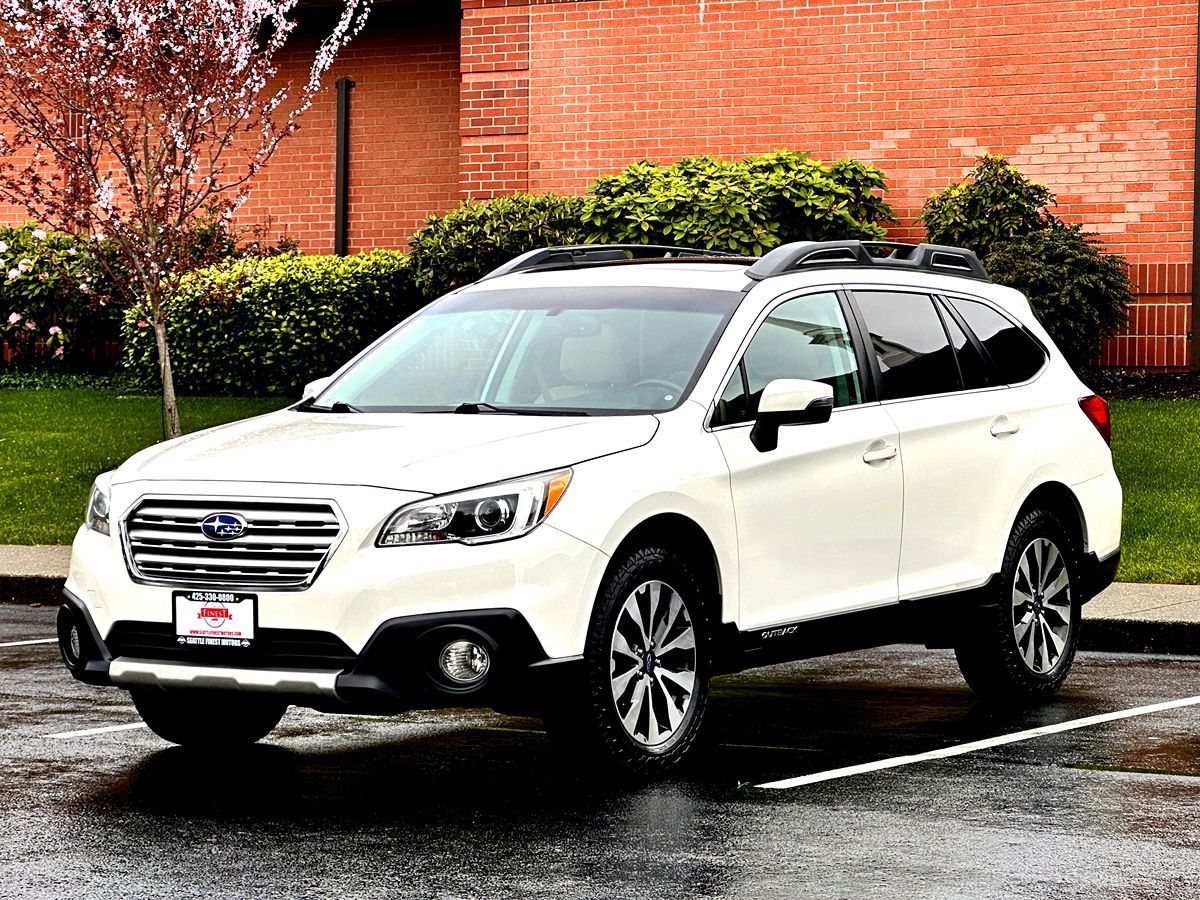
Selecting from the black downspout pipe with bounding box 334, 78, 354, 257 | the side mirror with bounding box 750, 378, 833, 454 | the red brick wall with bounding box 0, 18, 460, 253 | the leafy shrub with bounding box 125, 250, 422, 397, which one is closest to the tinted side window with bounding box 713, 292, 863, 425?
the side mirror with bounding box 750, 378, 833, 454

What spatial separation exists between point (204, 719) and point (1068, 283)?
40.4 ft

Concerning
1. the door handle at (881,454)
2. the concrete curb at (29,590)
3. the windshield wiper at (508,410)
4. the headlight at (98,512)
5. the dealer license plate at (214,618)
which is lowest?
the concrete curb at (29,590)

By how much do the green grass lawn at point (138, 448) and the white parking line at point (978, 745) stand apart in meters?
3.85

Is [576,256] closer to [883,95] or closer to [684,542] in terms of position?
[684,542]

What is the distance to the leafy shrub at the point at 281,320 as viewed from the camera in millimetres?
21625

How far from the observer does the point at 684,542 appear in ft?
25.1

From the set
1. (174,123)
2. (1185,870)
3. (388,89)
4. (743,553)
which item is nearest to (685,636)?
(743,553)

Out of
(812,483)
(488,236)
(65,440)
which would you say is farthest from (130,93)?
(812,483)

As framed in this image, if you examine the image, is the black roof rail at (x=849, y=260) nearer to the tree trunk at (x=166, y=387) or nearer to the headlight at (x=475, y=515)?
the headlight at (x=475, y=515)

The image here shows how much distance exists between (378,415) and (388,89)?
1901 centimetres

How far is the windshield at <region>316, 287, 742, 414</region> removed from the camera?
26.2 feet

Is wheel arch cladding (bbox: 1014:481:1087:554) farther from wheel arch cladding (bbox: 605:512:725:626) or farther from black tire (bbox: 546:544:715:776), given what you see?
black tire (bbox: 546:544:715:776)

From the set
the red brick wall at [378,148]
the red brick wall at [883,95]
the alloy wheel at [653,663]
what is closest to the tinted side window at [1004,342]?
the alloy wheel at [653,663]

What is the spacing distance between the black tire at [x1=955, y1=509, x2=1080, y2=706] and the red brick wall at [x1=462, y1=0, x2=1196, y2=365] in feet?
36.3
